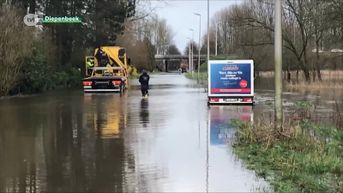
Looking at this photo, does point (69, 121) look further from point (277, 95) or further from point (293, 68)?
point (293, 68)

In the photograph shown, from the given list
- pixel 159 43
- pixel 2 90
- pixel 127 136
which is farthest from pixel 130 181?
pixel 159 43

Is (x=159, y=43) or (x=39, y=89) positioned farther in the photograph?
(x=159, y=43)

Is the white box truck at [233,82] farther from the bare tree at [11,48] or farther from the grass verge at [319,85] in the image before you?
the grass verge at [319,85]

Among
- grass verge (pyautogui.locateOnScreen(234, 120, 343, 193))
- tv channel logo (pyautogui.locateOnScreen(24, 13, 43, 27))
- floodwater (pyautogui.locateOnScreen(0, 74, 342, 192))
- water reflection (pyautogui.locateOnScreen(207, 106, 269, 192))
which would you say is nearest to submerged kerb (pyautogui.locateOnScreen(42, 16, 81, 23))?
tv channel logo (pyautogui.locateOnScreen(24, 13, 43, 27))

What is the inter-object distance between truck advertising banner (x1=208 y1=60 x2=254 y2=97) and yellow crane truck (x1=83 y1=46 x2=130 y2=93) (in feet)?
44.1

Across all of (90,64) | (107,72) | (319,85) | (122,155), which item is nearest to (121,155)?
(122,155)

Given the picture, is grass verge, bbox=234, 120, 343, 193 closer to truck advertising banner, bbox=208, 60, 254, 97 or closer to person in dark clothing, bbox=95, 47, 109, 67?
truck advertising banner, bbox=208, 60, 254, 97

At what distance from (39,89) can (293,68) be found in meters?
29.5

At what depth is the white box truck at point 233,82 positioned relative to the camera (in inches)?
1000

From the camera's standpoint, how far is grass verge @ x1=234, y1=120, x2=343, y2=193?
825cm

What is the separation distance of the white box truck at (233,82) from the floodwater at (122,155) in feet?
16.9

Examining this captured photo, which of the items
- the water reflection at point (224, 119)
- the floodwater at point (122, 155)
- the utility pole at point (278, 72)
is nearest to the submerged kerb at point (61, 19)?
the water reflection at point (224, 119)

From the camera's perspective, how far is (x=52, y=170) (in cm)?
976

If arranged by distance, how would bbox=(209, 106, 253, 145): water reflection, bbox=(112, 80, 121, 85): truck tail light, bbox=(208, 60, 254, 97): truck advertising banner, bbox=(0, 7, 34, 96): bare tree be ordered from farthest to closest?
1. bbox=(112, 80, 121, 85): truck tail light
2. bbox=(0, 7, 34, 96): bare tree
3. bbox=(208, 60, 254, 97): truck advertising banner
4. bbox=(209, 106, 253, 145): water reflection
